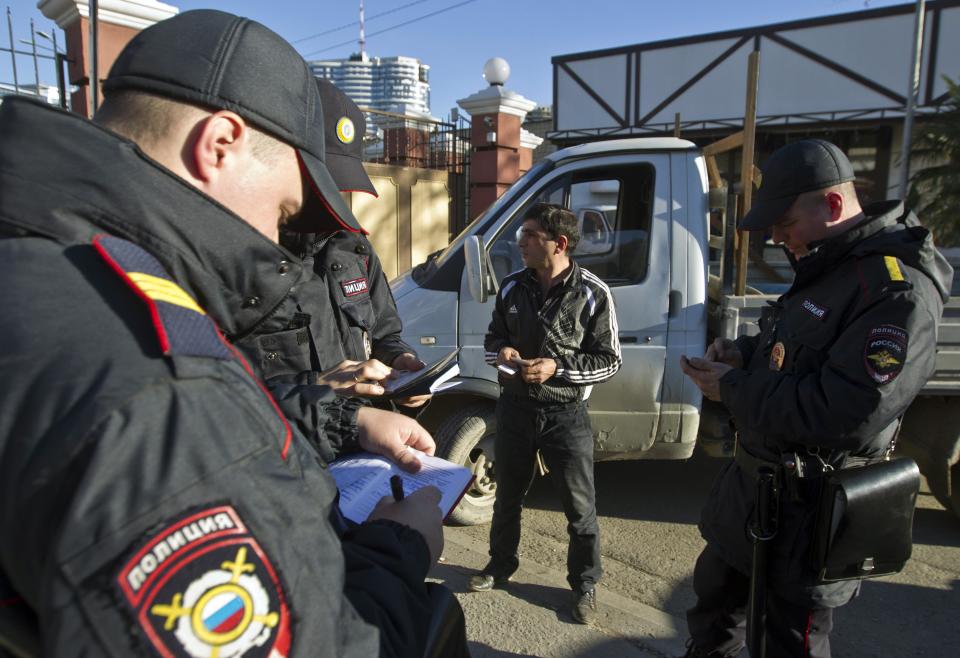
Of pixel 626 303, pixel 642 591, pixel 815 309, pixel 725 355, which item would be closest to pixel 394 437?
pixel 815 309

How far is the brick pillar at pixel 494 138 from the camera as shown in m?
9.18

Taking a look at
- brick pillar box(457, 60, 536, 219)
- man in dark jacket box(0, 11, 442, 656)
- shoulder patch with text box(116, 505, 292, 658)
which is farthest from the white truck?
brick pillar box(457, 60, 536, 219)

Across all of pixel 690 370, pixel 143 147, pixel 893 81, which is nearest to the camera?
pixel 143 147

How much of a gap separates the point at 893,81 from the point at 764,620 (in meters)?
13.6

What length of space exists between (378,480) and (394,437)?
13 centimetres

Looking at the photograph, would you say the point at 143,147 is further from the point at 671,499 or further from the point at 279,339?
the point at 671,499

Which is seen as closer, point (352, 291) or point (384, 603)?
point (384, 603)

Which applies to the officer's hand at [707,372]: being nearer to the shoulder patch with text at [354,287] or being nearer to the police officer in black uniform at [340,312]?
the police officer in black uniform at [340,312]

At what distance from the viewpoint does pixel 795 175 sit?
6.81 ft

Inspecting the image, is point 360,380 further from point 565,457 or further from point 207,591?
point 565,457

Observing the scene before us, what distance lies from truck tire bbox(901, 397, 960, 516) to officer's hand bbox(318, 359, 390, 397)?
3198 millimetres

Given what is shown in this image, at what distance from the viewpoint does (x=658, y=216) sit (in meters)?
3.65

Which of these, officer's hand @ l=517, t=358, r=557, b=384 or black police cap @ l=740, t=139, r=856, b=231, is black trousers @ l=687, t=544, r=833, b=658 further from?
black police cap @ l=740, t=139, r=856, b=231

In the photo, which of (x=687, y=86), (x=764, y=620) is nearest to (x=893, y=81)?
(x=687, y=86)
